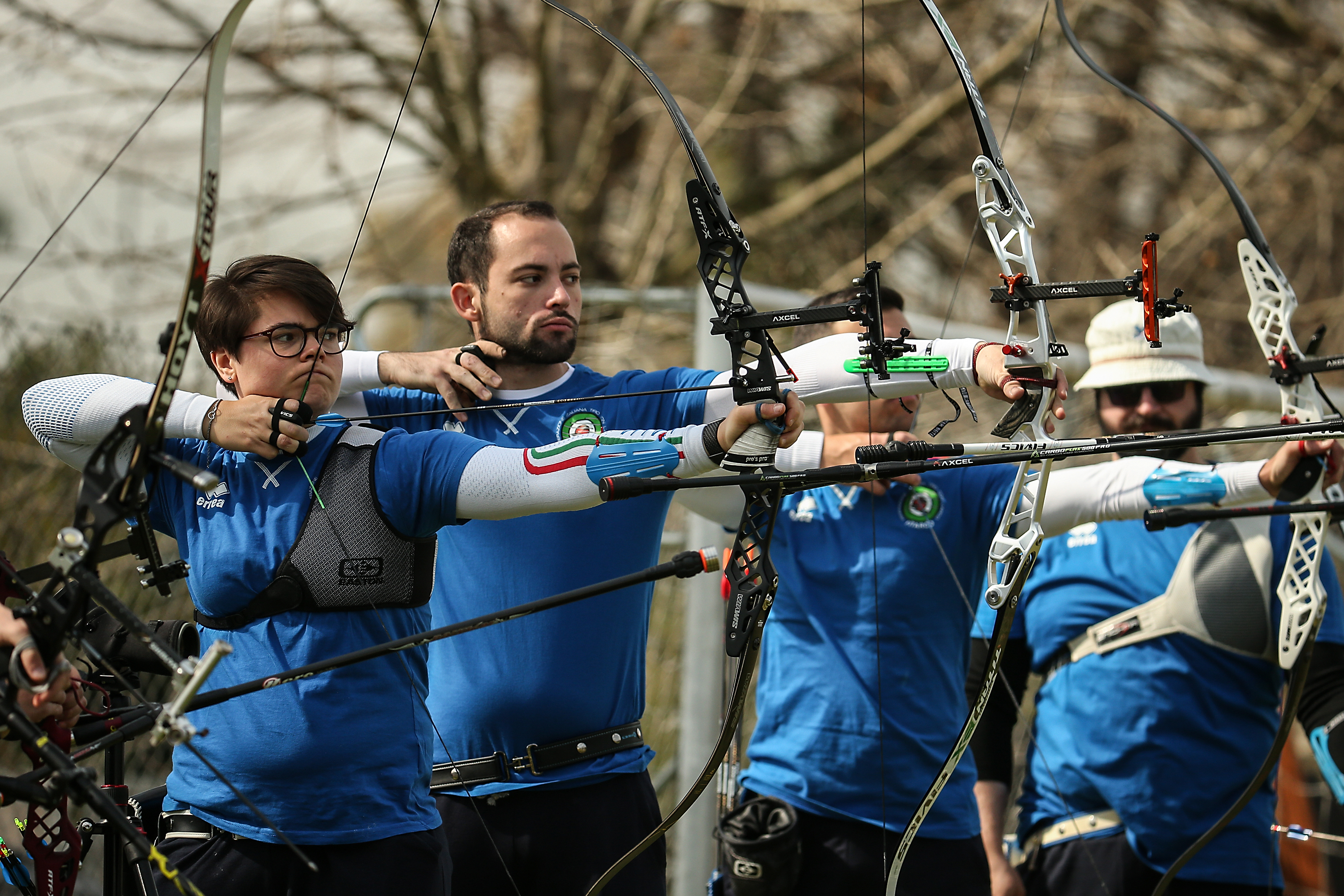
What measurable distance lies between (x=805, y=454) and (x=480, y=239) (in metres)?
0.80

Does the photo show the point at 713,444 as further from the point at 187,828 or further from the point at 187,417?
the point at 187,828

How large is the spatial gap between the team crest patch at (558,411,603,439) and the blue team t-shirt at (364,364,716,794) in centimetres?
14

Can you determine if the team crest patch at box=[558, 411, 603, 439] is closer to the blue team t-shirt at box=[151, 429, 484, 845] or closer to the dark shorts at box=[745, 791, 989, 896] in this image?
the blue team t-shirt at box=[151, 429, 484, 845]

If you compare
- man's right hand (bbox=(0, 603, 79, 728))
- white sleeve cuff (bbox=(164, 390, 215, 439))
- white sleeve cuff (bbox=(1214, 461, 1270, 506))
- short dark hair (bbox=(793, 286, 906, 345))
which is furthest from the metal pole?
man's right hand (bbox=(0, 603, 79, 728))

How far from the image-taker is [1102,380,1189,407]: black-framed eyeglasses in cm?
296

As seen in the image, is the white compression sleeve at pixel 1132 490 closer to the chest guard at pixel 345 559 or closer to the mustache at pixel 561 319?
the mustache at pixel 561 319

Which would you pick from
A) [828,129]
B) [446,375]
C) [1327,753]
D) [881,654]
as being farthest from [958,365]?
[828,129]

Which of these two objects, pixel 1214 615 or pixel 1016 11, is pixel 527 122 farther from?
pixel 1214 615

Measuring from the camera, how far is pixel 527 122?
7.93m

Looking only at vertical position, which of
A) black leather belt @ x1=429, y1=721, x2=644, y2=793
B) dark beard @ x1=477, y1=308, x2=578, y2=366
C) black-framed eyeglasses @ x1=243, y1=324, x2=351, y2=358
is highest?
dark beard @ x1=477, y1=308, x2=578, y2=366

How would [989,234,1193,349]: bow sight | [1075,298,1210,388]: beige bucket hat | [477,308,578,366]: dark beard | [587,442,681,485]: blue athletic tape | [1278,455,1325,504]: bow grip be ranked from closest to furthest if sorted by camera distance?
[587,442,681,485]: blue athletic tape < [989,234,1193,349]: bow sight < [1278,455,1325,504]: bow grip < [477,308,578,366]: dark beard < [1075,298,1210,388]: beige bucket hat

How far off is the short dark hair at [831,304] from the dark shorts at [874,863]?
3.22 ft

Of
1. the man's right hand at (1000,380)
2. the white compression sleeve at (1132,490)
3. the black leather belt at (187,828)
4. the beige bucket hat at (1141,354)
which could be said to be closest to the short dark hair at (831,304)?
the man's right hand at (1000,380)

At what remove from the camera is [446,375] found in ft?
8.16
